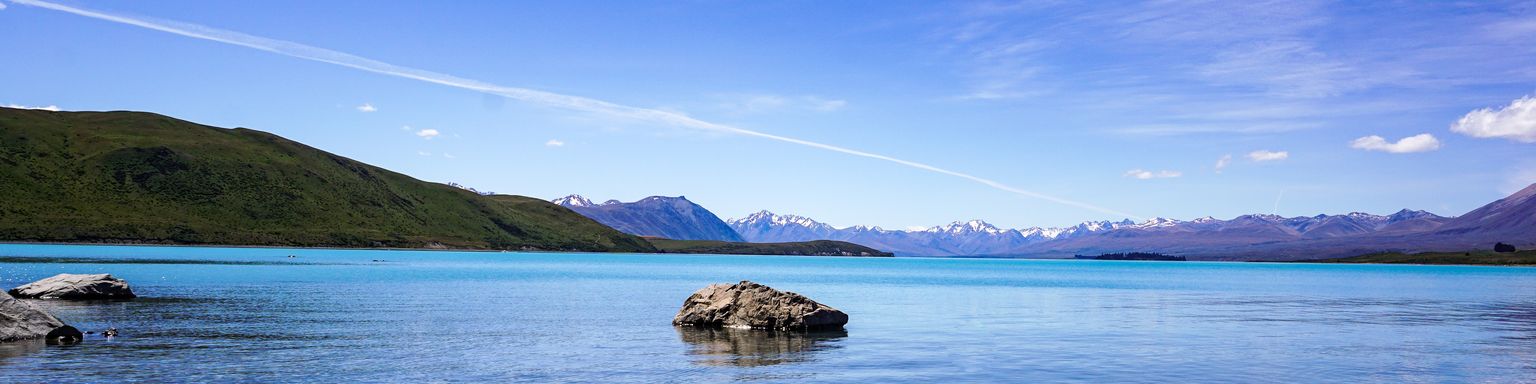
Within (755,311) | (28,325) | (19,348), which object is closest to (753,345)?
(755,311)

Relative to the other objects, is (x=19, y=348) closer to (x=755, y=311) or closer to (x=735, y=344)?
(x=735, y=344)

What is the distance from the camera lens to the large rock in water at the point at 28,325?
36188mm

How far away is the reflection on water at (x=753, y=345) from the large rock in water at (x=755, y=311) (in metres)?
0.66

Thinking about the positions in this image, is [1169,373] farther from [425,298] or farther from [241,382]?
[425,298]

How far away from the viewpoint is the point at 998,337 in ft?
150

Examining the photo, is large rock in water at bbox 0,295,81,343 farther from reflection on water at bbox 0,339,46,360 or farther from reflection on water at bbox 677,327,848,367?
reflection on water at bbox 677,327,848,367

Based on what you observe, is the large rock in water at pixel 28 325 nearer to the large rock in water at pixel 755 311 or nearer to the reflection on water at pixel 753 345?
the reflection on water at pixel 753 345

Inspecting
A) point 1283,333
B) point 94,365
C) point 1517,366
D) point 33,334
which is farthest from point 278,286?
point 1517,366

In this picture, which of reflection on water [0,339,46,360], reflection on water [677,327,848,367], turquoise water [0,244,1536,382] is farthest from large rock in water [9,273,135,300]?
reflection on water [677,327,848,367]

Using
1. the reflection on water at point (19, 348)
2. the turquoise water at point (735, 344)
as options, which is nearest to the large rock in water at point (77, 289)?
the turquoise water at point (735, 344)

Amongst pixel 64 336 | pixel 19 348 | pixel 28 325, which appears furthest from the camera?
pixel 64 336

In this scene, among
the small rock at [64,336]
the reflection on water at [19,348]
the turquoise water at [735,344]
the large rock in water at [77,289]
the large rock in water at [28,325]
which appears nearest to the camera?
the turquoise water at [735,344]

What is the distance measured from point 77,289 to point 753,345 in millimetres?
44072

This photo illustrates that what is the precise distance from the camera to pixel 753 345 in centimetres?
4019
